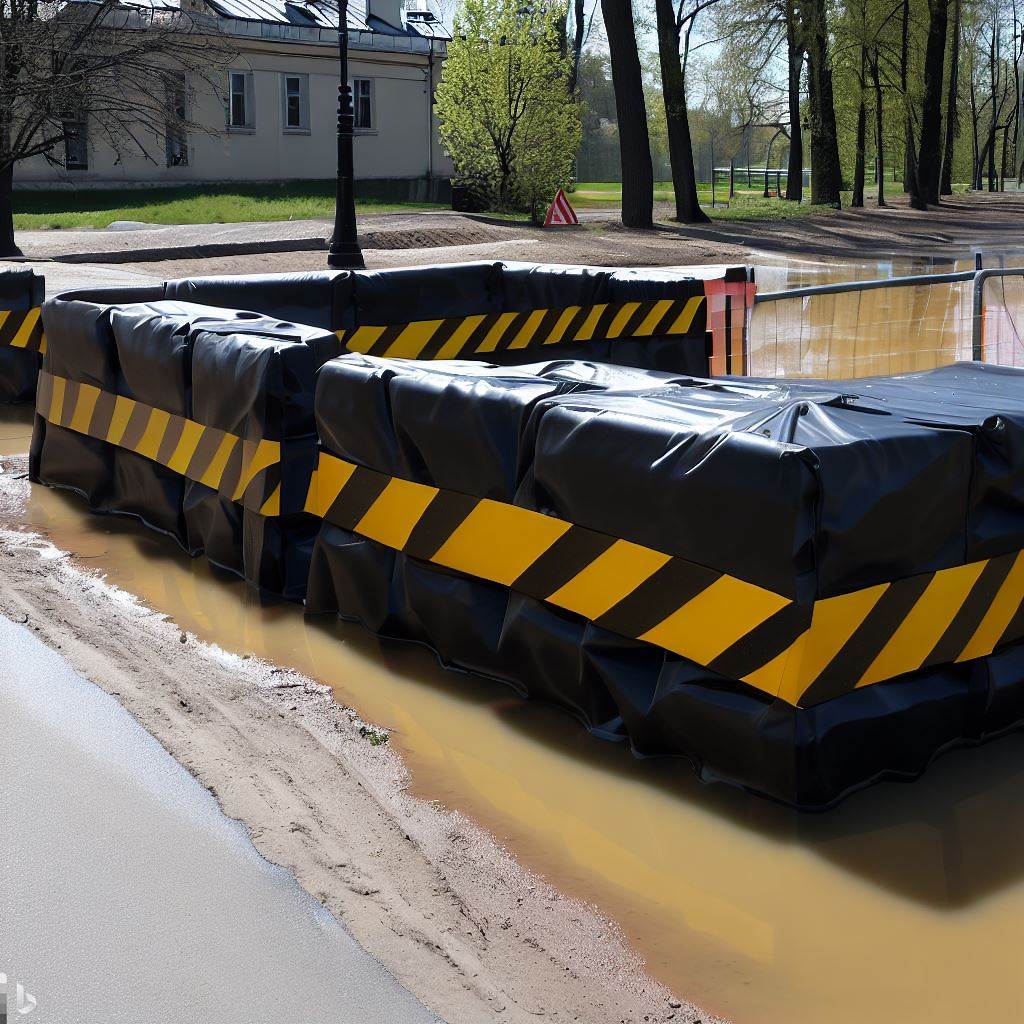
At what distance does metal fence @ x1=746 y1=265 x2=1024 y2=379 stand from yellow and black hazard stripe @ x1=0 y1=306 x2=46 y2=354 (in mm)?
5962

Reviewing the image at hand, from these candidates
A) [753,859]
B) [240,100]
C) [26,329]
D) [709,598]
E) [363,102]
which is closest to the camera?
[753,859]

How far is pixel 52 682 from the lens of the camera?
16.5ft

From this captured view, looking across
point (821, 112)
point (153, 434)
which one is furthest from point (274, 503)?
point (821, 112)

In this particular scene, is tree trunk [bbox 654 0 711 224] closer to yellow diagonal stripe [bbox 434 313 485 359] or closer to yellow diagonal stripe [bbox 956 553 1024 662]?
yellow diagonal stripe [bbox 434 313 485 359]

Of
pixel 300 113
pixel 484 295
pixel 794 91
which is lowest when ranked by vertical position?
pixel 484 295

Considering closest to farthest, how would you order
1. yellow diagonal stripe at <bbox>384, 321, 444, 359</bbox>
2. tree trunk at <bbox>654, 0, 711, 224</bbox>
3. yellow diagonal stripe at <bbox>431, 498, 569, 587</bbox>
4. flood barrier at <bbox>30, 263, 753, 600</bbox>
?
yellow diagonal stripe at <bbox>431, 498, 569, 587</bbox> → flood barrier at <bbox>30, 263, 753, 600</bbox> → yellow diagonal stripe at <bbox>384, 321, 444, 359</bbox> → tree trunk at <bbox>654, 0, 711, 224</bbox>

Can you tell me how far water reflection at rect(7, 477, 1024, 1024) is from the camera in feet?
10.7

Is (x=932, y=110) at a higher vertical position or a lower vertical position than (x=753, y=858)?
higher

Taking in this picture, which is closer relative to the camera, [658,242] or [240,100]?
[658,242]

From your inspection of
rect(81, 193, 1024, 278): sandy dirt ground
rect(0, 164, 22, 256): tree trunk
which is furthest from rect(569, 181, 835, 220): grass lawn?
rect(0, 164, 22, 256): tree trunk

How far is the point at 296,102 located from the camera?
1745 inches

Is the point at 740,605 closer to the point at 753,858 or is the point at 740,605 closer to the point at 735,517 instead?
the point at 735,517

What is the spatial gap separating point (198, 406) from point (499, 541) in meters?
2.34

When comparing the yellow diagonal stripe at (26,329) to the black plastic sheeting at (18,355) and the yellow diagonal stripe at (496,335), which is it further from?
the yellow diagonal stripe at (496,335)
